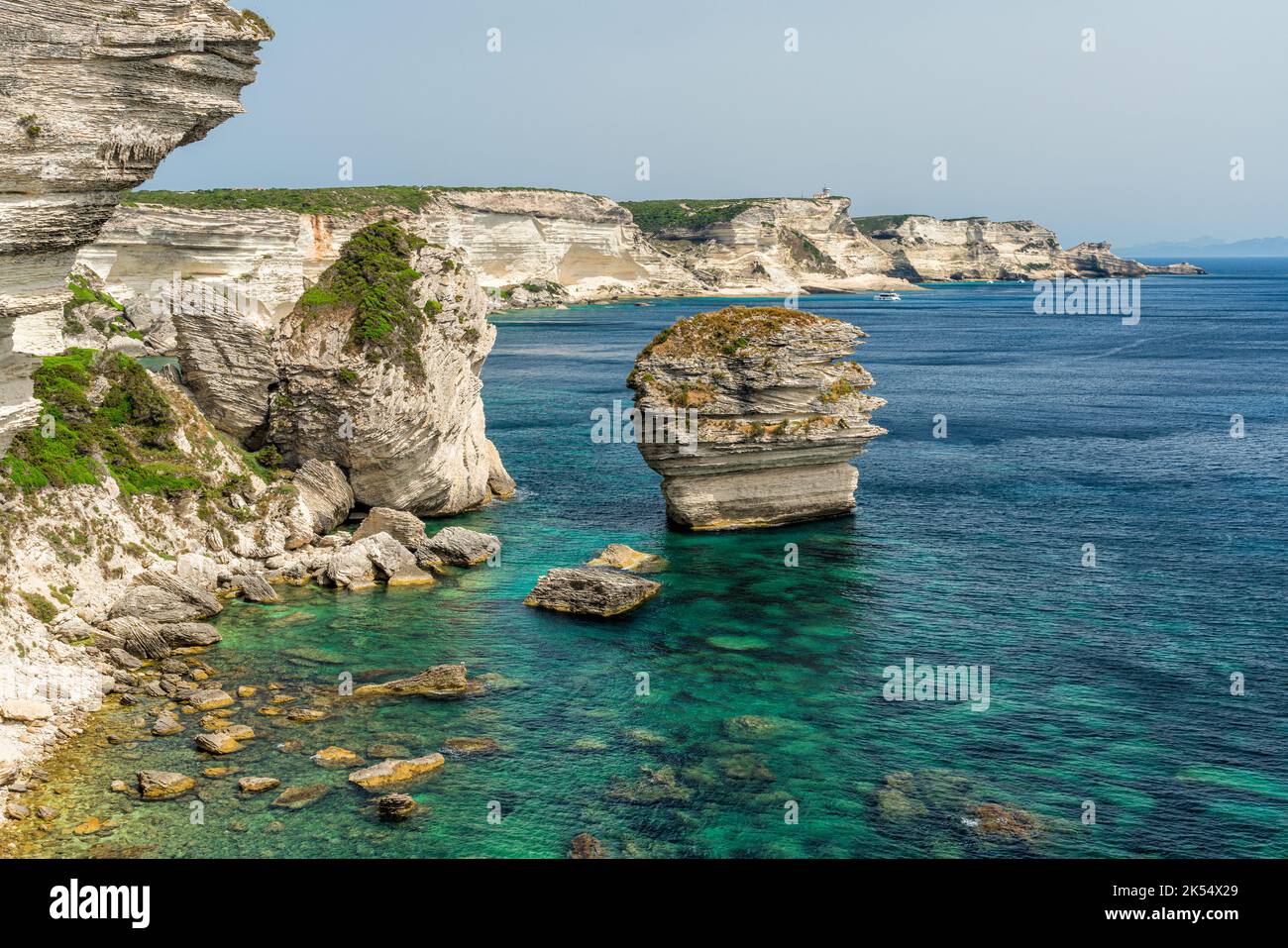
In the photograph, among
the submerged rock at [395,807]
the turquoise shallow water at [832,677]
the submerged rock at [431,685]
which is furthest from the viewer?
the submerged rock at [431,685]

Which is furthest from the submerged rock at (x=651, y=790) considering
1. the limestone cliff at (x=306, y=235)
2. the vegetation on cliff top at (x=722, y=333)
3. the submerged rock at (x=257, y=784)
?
the limestone cliff at (x=306, y=235)

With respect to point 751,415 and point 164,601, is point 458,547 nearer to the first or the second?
point 164,601

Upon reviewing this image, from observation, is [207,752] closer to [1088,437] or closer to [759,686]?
[759,686]

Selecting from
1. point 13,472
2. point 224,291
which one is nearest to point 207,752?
point 13,472

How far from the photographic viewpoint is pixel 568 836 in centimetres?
2238

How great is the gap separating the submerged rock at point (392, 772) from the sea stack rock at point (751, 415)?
21086 mm

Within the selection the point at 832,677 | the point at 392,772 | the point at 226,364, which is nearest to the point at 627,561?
the point at 832,677

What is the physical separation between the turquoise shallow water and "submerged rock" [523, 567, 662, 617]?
711 millimetres

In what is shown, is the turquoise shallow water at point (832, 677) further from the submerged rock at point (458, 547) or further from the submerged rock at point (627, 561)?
the submerged rock at point (458, 547)

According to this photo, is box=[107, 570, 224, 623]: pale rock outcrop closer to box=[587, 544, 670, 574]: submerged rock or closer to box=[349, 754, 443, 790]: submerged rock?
box=[349, 754, 443, 790]: submerged rock

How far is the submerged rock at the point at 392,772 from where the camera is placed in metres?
24.3

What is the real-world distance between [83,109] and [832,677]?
24361 millimetres

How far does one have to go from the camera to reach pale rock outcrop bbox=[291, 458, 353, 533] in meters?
44.3

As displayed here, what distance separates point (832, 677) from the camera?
30859 mm
